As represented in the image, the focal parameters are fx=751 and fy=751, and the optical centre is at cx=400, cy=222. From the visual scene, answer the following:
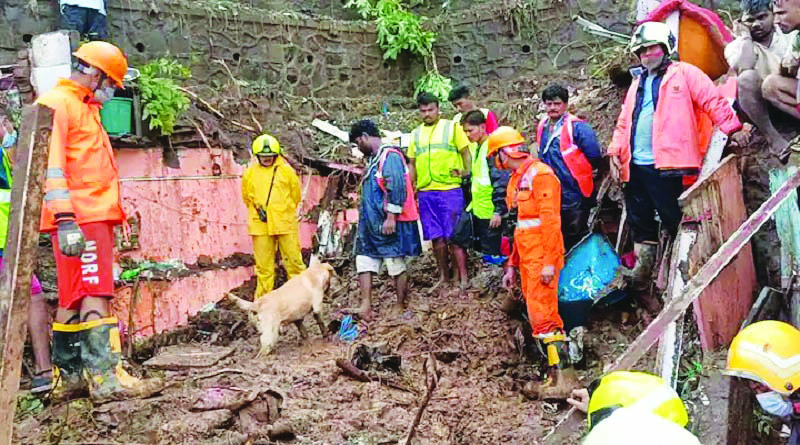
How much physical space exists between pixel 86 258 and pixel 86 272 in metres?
0.09

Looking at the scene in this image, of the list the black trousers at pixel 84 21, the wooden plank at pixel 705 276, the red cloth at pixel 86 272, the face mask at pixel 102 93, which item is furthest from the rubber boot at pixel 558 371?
the black trousers at pixel 84 21

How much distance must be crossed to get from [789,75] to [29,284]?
167 inches

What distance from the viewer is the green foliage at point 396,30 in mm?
11453

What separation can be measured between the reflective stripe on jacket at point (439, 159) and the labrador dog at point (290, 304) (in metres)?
1.42

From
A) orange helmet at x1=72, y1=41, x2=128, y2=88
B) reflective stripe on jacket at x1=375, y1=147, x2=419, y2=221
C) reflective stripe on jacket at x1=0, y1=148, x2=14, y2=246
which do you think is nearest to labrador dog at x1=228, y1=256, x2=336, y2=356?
reflective stripe on jacket at x1=375, y1=147, x2=419, y2=221

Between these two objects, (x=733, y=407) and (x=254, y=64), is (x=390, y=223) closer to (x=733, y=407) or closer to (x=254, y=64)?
(x=733, y=407)

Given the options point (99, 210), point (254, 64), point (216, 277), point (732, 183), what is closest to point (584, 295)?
point (732, 183)

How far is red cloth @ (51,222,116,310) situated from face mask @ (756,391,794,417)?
12.3ft

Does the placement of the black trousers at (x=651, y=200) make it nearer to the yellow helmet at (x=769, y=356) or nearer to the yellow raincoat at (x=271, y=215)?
the yellow helmet at (x=769, y=356)

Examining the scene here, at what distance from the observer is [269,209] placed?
763cm

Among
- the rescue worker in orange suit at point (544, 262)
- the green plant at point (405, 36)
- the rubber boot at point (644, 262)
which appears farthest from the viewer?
the green plant at point (405, 36)

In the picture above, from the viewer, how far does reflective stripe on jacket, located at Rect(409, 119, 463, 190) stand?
7301mm

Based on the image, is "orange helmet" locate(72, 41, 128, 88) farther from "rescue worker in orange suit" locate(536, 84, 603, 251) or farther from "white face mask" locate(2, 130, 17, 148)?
"rescue worker in orange suit" locate(536, 84, 603, 251)

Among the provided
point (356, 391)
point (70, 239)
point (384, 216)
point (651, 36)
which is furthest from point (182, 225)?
point (651, 36)
